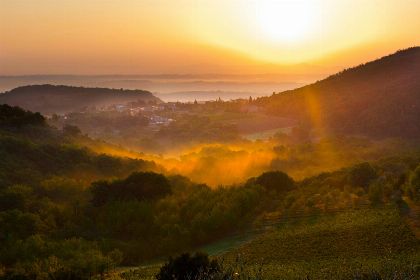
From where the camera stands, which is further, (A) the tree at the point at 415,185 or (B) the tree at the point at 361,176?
(B) the tree at the point at 361,176

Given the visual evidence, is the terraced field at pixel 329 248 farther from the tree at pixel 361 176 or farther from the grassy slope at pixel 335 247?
the tree at pixel 361 176

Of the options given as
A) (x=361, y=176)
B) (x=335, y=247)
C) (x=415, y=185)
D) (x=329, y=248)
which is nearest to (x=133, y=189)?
(x=361, y=176)

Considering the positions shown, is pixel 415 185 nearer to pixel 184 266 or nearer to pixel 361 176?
pixel 361 176

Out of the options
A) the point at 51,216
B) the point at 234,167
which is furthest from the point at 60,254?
the point at 234,167

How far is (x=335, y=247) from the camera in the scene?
128 ft

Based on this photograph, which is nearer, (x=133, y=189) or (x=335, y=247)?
(x=335, y=247)

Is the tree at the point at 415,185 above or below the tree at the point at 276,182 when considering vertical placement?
above

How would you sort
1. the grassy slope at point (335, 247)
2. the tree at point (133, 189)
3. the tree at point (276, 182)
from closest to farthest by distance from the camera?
the grassy slope at point (335, 247) → the tree at point (133, 189) → the tree at point (276, 182)

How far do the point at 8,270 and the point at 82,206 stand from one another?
23800 millimetres

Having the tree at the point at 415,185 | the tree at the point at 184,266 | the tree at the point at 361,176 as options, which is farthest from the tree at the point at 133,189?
the tree at the point at 184,266

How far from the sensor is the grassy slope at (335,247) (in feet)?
107

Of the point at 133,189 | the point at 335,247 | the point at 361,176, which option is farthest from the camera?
the point at 361,176

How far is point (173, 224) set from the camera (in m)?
56.7

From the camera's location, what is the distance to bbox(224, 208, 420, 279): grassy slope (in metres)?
32.5
